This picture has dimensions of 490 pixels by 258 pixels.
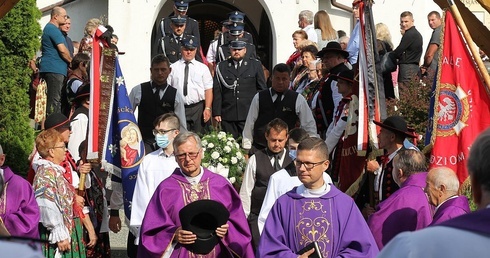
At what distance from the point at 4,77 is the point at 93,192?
3.96 metres

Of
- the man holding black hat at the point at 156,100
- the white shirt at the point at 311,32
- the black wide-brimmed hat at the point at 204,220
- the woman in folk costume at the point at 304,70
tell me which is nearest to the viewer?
the black wide-brimmed hat at the point at 204,220

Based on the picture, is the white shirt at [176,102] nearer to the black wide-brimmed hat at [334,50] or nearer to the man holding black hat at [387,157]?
the black wide-brimmed hat at [334,50]

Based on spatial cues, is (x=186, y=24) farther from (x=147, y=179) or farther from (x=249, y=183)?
(x=147, y=179)

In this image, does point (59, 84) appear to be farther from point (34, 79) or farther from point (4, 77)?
point (4, 77)

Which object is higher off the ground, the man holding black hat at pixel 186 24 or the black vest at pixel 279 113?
the man holding black hat at pixel 186 24

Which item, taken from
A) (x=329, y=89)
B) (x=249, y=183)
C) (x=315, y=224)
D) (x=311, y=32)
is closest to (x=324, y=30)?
(x=311, y=32)

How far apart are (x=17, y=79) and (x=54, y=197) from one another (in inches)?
197

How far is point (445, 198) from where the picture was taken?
8.20 meters

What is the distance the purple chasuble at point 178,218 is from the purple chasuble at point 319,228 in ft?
2.40

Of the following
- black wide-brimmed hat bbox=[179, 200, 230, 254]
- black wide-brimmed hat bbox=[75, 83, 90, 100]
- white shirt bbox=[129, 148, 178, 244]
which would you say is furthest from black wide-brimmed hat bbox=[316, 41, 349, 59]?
black wide-brimmed hat bbox=[179, 200, 230, 254]

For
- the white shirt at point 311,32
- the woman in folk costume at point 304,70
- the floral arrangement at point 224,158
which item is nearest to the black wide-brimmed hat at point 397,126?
the floral arrangement at point 224,158

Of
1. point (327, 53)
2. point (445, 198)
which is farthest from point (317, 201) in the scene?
point (327, 53)

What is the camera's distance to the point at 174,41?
628 inches

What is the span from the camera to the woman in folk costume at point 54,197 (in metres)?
9.58
